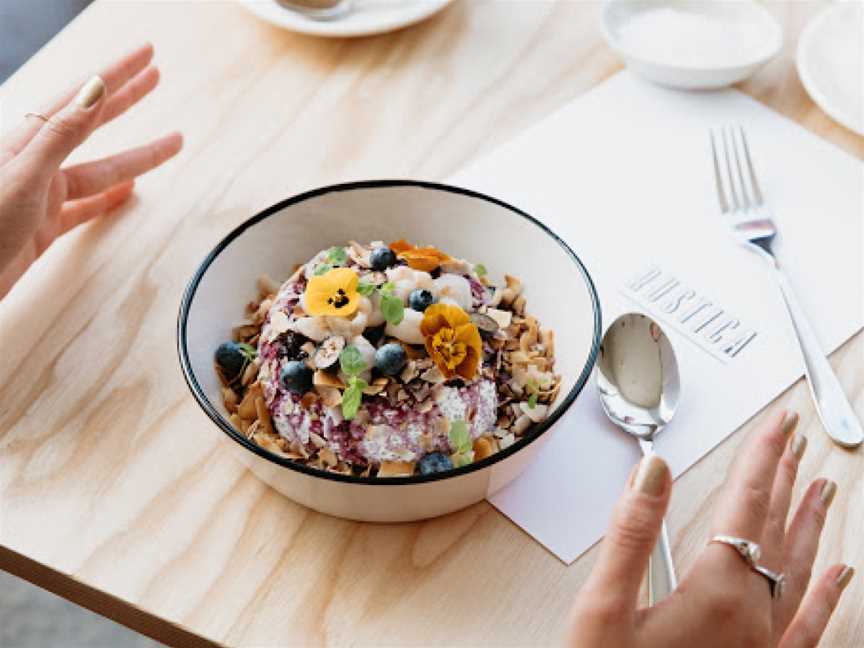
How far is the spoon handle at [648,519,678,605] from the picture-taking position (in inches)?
34.5

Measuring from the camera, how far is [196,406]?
1058 mm

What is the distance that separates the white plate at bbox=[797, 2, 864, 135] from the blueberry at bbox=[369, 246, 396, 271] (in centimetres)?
71

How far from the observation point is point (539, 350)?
3.41ft

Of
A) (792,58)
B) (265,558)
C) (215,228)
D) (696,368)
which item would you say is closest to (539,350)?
(696,368)

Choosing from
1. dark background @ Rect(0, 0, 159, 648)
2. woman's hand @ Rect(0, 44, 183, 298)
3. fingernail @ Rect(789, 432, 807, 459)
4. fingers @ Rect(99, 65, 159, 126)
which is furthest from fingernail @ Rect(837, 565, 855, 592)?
dark background @ Rect(0, 0, 159, 648)

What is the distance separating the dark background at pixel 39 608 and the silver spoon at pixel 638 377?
3.77 feet

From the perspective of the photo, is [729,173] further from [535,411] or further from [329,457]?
[329,457]

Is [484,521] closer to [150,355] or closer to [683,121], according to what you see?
[150,355]

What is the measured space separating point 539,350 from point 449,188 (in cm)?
20

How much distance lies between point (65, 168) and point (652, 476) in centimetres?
82

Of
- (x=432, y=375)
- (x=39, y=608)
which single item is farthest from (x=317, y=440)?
(x=39, y=608)

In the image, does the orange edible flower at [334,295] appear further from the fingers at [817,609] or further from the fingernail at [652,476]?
the fingers at [817,609]

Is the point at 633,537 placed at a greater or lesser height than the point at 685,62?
greater

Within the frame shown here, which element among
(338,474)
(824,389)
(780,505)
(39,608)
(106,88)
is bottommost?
(39,608)
